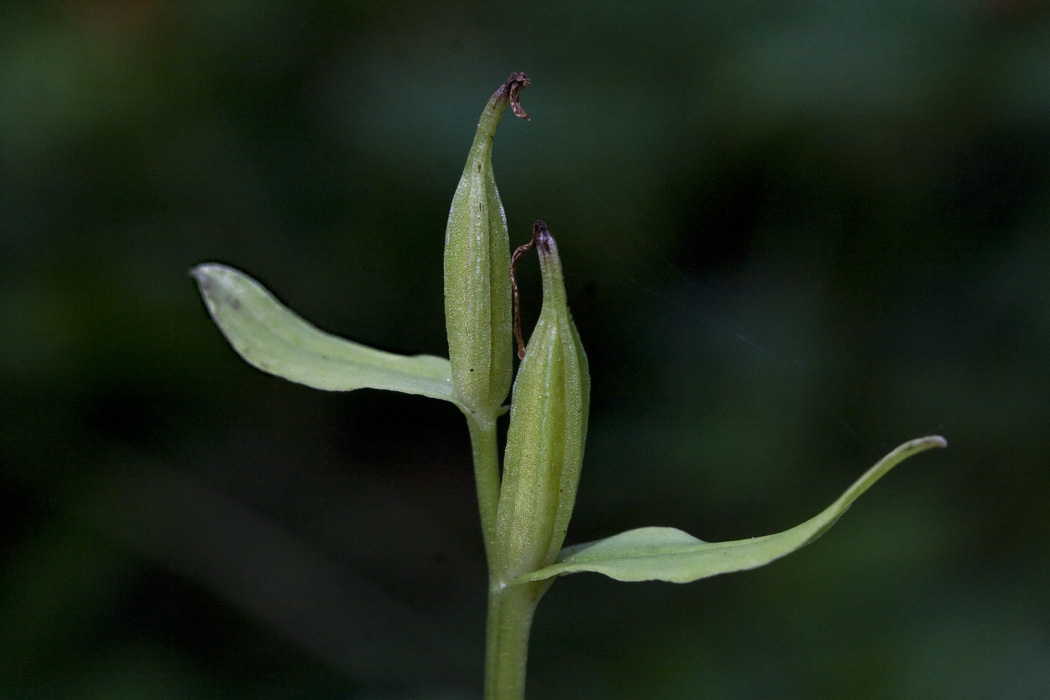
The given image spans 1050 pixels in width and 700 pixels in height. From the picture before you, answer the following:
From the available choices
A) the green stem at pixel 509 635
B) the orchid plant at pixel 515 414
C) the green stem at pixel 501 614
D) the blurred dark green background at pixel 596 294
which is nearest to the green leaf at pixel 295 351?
the orchid plant at pixel 515 414

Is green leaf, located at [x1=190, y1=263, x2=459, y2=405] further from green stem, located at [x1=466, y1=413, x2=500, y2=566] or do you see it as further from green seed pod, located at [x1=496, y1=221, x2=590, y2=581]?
green seed pod, located at [x1=496, y1=221, x2=590, y2=581]

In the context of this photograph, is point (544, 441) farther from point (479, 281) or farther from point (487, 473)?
point (479, 281)

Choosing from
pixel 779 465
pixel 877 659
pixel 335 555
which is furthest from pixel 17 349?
pixel 877 659

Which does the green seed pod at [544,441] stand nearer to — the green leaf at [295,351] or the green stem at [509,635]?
the green stem at [509,635]

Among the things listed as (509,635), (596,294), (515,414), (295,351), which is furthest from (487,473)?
(596,294)

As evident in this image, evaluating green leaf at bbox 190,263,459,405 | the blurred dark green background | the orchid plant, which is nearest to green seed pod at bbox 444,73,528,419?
the orchid plant
